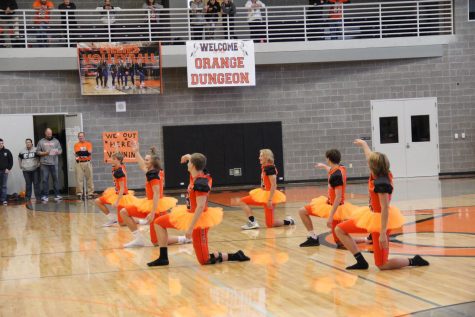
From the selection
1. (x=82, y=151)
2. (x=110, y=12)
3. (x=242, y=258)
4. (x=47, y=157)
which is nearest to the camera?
(x=242, y=258)

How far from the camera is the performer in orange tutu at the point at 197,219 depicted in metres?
8.50

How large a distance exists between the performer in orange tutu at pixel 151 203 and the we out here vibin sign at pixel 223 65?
1183 cm

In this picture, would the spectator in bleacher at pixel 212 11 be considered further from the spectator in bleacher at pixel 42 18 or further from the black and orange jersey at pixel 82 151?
the black and orange jersey at pixel 82 151

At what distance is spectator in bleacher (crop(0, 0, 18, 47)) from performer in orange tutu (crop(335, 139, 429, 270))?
15.6 metres

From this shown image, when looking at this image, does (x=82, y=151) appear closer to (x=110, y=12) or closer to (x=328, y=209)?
(x=110, y=12)

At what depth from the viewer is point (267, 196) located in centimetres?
1229

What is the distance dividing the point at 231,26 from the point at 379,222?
605 inches

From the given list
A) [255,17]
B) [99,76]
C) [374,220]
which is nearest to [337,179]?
[374,220]

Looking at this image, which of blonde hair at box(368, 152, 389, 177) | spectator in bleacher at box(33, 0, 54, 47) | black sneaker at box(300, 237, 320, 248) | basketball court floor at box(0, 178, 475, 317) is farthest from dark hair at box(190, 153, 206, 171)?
spectator in bleacher at box(33, 0, 54, 47)

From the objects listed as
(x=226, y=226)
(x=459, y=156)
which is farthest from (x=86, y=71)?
(x=459, y=156)

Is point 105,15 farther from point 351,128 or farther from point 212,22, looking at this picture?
point 351,128

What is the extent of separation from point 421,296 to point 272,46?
16698 mm

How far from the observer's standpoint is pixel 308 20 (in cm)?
2314

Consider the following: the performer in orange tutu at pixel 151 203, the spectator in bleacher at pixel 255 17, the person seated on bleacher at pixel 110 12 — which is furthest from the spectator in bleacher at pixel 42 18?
the performer in orange tutu at pixel 151 203
